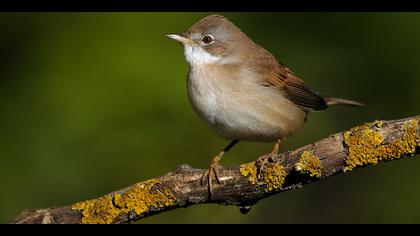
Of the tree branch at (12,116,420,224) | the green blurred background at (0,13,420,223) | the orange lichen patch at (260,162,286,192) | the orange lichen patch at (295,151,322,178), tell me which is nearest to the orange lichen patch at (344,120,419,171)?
the tree branch at (12,116,420,224)

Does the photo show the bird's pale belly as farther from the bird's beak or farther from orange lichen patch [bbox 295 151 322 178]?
orange lichen patch [bbox 295 151 322 178]

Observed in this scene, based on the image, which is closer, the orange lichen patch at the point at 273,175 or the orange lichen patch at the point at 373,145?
the orange lichen patch at the point at 373,145

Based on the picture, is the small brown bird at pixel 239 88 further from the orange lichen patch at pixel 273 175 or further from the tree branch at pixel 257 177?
the orange lichen patch at pixel 273 175

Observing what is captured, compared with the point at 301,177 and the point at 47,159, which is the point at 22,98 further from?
the point at 301,177

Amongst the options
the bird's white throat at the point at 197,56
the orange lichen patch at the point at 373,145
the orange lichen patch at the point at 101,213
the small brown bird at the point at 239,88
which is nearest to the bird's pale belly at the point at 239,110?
the small brown bird at the point at 239,88

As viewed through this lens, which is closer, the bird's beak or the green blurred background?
the bird's beak
